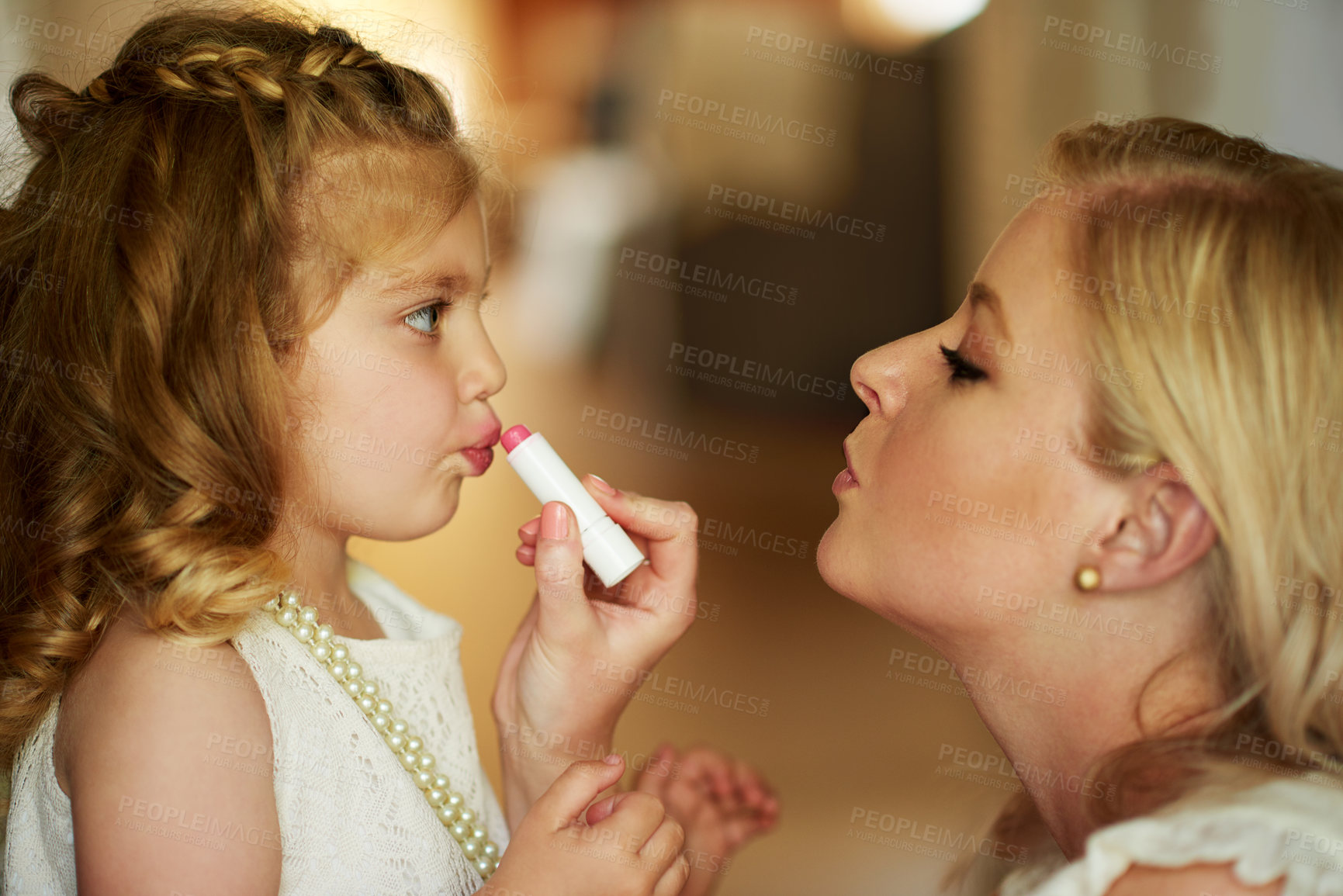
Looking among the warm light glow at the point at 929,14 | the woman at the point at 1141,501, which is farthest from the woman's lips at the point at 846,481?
the warm light glow at the point at 929,14

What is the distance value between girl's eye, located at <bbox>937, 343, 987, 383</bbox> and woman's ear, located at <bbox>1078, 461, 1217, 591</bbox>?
0.53ft

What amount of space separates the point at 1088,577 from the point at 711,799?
0.60 metres

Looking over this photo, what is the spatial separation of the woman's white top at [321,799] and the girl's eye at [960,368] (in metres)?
0.65

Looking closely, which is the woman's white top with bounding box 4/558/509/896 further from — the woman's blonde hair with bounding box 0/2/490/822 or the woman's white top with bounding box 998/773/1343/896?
the woman's white top with bounding box 998/773/1343/896

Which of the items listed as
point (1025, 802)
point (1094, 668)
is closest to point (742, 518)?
point (1025, 802)

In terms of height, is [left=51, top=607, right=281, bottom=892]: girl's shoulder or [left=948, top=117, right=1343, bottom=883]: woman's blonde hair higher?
[left=948, top=117, right=1343, bottom=883]: woman's blonde hair

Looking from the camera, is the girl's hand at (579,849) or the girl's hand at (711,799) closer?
the girl's hand at (579,849)

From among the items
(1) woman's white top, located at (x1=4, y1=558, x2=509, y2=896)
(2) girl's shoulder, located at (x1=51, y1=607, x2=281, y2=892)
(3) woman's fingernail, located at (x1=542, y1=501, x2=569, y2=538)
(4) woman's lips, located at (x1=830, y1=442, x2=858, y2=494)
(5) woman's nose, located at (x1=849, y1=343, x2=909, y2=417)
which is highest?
(5) woman's nose, located at (x1=849, y1=343, x2=909, y2=417)

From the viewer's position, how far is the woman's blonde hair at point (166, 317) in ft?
2.66

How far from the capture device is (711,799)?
1.17 m

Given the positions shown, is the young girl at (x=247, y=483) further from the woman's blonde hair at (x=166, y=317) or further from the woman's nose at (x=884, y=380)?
the woman's nose at (x=884, y=380)

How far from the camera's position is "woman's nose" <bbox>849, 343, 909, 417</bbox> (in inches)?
35.7

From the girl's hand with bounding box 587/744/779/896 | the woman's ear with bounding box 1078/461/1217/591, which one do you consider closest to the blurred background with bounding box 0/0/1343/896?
the girl's hand with bounding box 587/744/779/896

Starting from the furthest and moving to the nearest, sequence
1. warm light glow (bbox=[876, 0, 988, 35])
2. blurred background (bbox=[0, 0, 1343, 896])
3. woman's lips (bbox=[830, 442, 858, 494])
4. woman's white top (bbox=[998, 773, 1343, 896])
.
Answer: warm light glow (bbox=[876, 0, 988, 35]) → blurred background (bbox=[0, 0, 1343, 896]) → woman's lips (bbox=[830, 442, 858, 494]) → woman's white top (bbox=[998, 773, 1343, 896])
